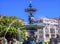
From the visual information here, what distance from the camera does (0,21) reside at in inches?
2216

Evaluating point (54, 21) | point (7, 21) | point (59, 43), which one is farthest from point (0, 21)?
point (54, 21)

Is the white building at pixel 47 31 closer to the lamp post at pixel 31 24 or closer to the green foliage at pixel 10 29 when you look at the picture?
the green foliage at pixel 10 29

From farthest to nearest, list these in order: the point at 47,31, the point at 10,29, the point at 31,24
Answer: the point at 47,31 → the point at 10,29 → the point at 31,24

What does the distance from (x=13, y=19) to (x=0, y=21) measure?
3316 millimetres

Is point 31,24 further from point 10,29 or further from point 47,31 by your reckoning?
point 47,31

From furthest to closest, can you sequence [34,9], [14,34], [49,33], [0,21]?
[49,33] → [0,21] → [14,34] → [34,9]

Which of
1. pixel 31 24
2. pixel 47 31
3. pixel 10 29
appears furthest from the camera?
pixel 47 31

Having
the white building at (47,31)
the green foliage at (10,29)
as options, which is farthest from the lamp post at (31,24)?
the white building at (47,31)

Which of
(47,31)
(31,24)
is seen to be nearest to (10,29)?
(31,24)

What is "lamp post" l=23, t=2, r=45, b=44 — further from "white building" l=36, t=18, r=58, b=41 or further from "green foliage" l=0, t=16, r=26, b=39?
"white building" l=36, t=18, r=58, b=41

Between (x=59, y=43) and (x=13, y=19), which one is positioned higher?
(x=13, y=19)

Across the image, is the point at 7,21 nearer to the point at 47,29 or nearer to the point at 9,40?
the point at 9,40

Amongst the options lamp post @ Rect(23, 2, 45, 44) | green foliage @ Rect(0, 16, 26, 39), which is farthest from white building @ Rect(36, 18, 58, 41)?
lamp post @ Rect(23, 2, 45, 44)

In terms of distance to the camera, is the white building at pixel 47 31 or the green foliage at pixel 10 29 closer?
the green foliage at pixel 10 29
